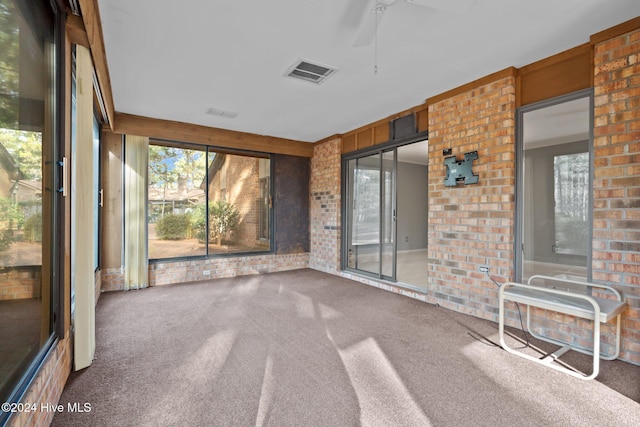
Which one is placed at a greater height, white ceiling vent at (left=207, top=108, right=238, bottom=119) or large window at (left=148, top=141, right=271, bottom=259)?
white ceiling vent at (left=207, top=108, right=238, bottom=119)

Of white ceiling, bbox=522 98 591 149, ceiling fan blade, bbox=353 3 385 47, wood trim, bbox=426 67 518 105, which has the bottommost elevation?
white ceiling, bbox=522 98 591 149

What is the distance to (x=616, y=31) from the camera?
247cm

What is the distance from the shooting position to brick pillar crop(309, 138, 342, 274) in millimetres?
5887

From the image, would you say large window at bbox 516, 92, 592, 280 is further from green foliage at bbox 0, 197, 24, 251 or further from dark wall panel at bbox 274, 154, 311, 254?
dark wall panel at bbox 274, 154, 311, 254

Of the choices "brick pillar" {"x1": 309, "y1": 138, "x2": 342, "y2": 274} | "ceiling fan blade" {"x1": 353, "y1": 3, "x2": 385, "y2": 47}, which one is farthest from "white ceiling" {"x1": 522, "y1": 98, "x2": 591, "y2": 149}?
"brick pillar" {"x1": 309, "y1": 138, "x2": 342, "y2": 274}

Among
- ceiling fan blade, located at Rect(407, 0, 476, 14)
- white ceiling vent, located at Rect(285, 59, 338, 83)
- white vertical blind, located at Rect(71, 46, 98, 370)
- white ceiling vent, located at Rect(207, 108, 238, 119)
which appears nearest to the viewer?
ceiling fan blade, located at Rect(407, 0, 476, 14)

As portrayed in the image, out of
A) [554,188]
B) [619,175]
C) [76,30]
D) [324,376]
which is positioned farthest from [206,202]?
[619,175]

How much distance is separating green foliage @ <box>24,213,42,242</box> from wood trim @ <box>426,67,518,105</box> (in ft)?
13.6

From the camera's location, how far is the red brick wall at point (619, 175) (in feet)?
7.76

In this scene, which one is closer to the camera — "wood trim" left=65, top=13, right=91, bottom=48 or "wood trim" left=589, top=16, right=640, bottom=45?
"wood trim" left=65, top=13, right=91, bottom=48

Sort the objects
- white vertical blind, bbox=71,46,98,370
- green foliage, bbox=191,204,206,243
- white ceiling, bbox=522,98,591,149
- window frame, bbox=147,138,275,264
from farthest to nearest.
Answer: green foliage, bbox=191,204,206,243, window frame, bbox=147,138,275,264, white ceiling, bbox=522,98,591,149, white vertical blind, bbox=71,46,98,370

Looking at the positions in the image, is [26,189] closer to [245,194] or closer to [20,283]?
[20,283]

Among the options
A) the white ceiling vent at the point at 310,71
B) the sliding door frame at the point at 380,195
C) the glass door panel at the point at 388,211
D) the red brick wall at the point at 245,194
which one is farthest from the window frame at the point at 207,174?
the white ceiling vent at the point at 310,71

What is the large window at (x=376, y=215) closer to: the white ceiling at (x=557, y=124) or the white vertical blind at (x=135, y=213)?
the white ceiling at (x=557, y=124)
